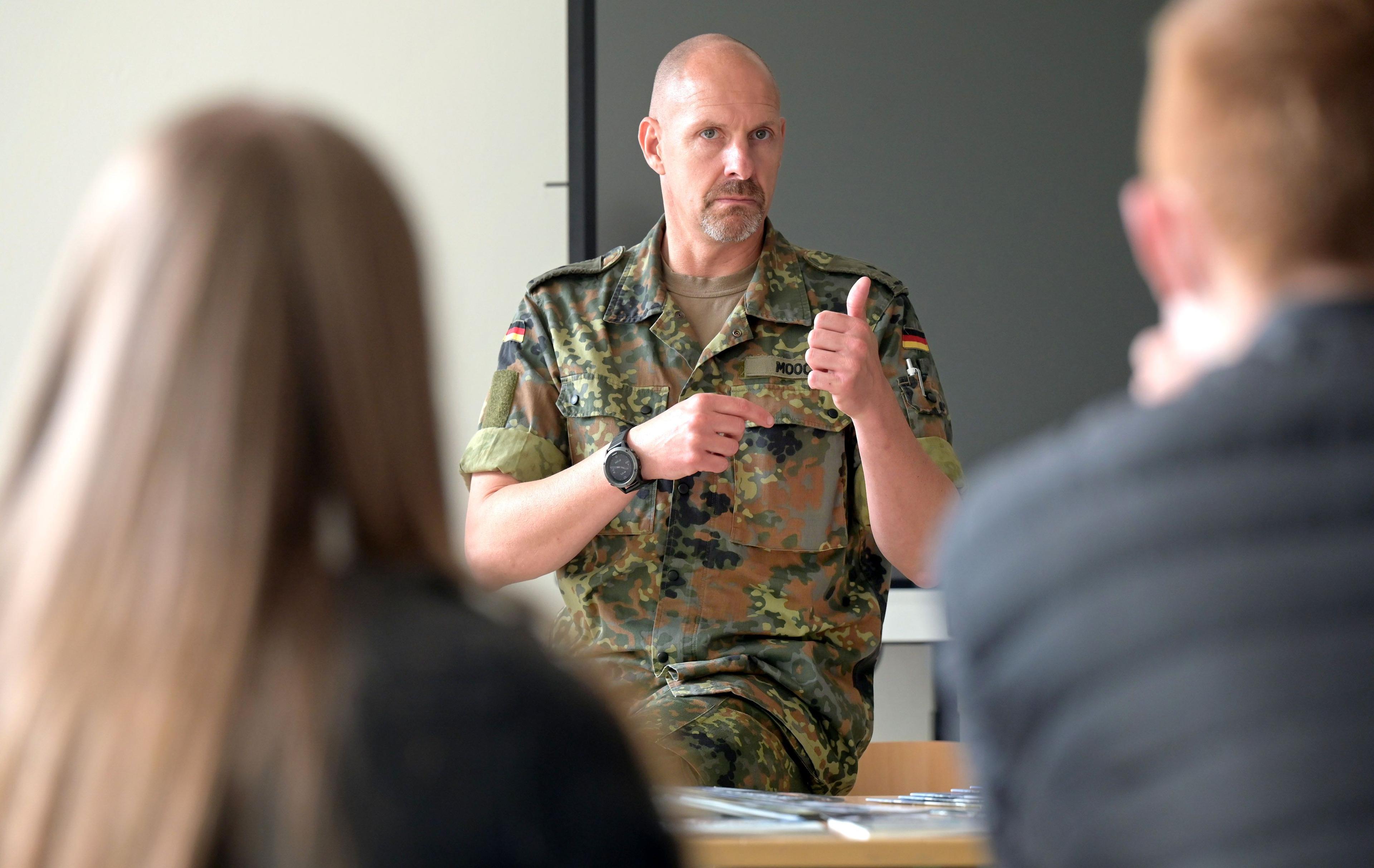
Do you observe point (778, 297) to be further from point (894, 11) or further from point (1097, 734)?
point (1097, 734)

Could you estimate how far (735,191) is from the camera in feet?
7.20

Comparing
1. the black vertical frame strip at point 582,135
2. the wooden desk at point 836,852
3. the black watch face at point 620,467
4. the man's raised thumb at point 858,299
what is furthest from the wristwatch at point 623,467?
the black vertical frame strip at point 582,135

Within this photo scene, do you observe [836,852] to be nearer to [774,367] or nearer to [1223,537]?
[1223,537]

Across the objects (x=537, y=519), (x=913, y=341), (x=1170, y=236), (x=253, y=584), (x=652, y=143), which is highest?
(x=652, y=143)

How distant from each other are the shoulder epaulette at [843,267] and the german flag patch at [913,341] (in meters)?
0.09

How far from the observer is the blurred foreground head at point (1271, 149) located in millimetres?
662

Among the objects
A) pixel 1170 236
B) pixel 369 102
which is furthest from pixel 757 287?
pixel 1170 236

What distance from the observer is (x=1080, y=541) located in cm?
66

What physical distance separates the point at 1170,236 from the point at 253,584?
49 centimetres

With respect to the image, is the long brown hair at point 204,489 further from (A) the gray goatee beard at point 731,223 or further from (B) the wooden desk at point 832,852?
(A) the gray goatee beard at point 731,223

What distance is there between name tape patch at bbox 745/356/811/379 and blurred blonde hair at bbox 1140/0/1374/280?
149cm

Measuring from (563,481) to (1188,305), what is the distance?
1.35 metres

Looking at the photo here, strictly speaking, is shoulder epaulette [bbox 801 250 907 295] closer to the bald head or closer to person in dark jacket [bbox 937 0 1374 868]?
the bald head

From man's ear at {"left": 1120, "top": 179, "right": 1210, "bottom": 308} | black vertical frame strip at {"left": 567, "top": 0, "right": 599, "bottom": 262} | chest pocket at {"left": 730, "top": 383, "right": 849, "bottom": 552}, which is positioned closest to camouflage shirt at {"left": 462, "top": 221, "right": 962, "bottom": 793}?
chest pocket at {"left": 730, "top": 383, "right": 849, "bottom": 552}
